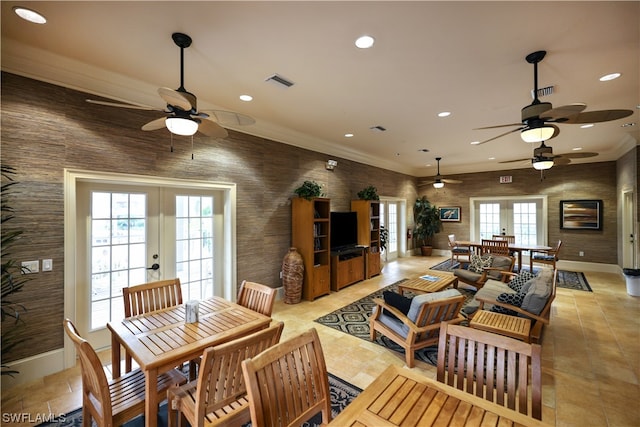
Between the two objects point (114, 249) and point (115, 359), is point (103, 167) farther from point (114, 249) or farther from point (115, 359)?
point (115, 359)

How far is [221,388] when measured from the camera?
1.68 metres

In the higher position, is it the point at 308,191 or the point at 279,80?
the point at 279,80

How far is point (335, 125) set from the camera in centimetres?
501

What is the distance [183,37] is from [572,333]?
583cm

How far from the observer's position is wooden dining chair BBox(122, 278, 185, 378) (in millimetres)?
2629

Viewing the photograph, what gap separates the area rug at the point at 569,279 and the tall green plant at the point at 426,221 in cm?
168

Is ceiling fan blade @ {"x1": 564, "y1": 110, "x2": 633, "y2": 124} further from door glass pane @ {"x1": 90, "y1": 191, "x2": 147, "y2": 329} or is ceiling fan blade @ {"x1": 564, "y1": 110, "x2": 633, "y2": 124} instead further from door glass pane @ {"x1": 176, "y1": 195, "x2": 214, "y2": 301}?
door glass pane @ {"x1": 90, "y1": 191, "x2": 147, "y2": 329}

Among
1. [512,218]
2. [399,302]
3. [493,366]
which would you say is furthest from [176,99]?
[512,218]

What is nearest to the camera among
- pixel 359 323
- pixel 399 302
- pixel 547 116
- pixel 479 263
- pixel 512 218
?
pixel 547 116

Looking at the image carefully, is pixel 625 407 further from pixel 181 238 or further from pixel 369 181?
pixel 369 181

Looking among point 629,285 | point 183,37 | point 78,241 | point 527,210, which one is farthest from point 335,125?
point 527,210

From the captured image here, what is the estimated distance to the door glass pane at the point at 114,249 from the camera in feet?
11.0

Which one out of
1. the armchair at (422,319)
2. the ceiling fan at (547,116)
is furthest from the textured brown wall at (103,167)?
the ceiling fan at (547,116)

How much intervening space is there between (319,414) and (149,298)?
1.92 metres
